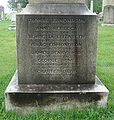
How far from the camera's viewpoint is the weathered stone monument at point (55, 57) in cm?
463

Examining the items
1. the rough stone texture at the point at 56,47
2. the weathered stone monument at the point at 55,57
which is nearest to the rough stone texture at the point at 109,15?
the weathered stone monument at the point at 55,57

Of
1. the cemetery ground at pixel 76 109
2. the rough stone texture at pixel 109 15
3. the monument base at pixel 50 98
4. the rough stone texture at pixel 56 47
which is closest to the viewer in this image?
the cemetery ground at pixel 76 109

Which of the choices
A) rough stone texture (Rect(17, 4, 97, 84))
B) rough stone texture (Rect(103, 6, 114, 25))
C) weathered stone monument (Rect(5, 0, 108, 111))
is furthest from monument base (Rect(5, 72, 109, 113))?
rough stone texture (Rect(103, 6, 114, 25))

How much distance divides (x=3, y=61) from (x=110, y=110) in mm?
4726

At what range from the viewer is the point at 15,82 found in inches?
203

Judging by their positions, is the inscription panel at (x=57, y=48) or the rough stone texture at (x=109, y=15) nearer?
the inscription panel at (x=57, y=48)

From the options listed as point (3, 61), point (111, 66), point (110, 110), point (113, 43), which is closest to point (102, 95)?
point (110, 110)

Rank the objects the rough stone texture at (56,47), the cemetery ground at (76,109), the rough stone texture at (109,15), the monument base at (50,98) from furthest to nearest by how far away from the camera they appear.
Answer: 1. the rough stone texture at (109,15)
2. the rough stone texture at (56,47)
3. the monument base at (50,98)
4. the cemetery ground at (76,109)

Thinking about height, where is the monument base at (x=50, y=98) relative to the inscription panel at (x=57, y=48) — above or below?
below

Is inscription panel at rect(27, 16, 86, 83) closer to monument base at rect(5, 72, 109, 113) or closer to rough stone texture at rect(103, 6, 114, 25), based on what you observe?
monument base at rect(5, 72, 109, 113)

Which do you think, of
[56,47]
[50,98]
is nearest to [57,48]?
[56,47]

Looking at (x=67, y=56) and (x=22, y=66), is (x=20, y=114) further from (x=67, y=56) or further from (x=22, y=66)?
(x=67, y=56)

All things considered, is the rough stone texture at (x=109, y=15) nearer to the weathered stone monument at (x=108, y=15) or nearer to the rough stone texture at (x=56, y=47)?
the weathered stone monument at (x=108, y=15)

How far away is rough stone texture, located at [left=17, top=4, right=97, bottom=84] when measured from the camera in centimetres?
479
